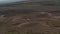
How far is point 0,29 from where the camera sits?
1.00 metres

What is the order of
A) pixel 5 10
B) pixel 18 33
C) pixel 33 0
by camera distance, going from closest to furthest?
pixel 18 33 → pixel 5 10 → pixel 33 0

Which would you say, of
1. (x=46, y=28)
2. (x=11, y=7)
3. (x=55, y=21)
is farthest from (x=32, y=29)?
(x=11, y=7)

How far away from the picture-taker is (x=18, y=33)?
3.18ft

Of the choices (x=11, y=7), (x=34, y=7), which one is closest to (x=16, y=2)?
(x=11, y=7)

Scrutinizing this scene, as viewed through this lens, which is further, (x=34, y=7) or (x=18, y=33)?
(x=34, y=7)

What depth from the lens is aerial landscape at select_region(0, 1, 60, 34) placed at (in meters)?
0.99

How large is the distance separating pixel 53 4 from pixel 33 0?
215mm

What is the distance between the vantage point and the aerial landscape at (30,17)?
0.99 metres

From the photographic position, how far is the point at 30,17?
42.8 inches

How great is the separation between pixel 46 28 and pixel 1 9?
0.48 meters

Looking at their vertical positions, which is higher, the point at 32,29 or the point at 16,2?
the point at 16,2

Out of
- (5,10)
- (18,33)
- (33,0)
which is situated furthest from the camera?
(33,0)

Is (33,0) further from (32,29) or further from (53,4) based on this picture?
(32,29)

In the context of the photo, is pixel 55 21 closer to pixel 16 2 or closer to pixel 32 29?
pixel 32 29
